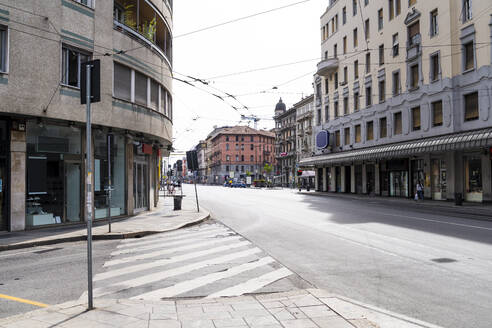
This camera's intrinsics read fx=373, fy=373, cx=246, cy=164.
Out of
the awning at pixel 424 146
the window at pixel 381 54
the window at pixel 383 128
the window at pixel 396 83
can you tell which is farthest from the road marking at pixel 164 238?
the window at pixel 381 54

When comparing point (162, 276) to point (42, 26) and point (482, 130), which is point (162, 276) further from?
point (482, 130)

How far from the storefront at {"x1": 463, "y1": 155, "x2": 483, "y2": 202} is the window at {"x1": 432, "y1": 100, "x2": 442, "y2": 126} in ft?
10.4

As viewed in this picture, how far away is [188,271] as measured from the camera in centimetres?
716

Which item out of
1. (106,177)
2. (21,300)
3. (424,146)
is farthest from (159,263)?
(424,146)

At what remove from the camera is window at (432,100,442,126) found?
26.0 metres

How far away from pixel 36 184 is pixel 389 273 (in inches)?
473

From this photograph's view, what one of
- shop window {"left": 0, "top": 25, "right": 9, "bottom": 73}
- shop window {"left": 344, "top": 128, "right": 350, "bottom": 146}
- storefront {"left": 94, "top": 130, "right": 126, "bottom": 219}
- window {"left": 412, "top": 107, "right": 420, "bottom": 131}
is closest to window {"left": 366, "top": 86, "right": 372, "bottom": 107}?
shop window {"left": 344, "top": 128, "right": 350, "bottom": 146}

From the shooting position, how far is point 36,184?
13242 millimetres

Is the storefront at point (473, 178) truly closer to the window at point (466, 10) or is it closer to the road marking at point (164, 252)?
the window at point (466, 10)

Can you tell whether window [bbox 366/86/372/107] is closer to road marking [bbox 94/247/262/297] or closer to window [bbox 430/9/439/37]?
window [bbox 430/9/439/37]

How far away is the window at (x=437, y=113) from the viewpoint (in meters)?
26.0

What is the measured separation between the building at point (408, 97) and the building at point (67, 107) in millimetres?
18478

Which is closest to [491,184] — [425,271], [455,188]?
[455,188]

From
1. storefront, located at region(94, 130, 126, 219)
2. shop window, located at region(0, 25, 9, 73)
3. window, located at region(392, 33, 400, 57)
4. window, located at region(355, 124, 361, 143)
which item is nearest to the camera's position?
shop window, located at region(0, 25, 9, 73)
